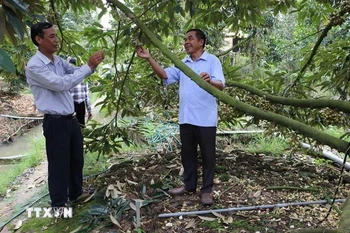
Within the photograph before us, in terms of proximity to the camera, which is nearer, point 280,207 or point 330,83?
point 280,207

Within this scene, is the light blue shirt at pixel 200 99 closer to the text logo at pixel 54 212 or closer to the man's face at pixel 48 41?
the man's face at pixel 48 41

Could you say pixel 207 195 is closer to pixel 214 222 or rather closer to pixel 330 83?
pixel 214 222

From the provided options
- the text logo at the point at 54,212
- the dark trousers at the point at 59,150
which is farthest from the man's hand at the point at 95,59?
the text logo at the point at 54,212

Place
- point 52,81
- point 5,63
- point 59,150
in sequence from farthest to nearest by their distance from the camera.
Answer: point 59,150 → point 52,81 → point 5,63

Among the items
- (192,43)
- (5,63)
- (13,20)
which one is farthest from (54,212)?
(5,63)

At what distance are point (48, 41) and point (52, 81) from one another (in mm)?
320

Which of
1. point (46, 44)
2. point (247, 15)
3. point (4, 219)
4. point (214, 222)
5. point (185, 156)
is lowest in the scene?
point (4, 219)

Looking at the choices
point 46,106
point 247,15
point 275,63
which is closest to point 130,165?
point 46,106

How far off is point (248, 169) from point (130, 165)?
119cm

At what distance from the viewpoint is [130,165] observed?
362 cm

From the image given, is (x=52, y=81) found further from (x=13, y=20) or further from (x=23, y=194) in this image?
(x=23, y=194)

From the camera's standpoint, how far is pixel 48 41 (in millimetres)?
2508

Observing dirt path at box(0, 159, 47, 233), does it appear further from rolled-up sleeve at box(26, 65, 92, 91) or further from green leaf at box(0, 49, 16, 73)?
green leaf at box(0, 49, 16, 73)

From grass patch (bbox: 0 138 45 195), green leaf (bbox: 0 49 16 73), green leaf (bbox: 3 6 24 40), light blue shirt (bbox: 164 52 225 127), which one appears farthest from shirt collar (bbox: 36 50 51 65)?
grass patch (bbox: 0 138 45 195)
